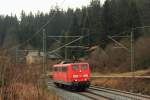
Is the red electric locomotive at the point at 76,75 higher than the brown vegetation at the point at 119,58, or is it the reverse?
the brown vegetation at the point at 119,58

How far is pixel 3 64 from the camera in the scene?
536 inches

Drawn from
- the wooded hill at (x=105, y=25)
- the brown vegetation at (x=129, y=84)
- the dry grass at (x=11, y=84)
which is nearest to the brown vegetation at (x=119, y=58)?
the wooded hill at (x=105, y=25)

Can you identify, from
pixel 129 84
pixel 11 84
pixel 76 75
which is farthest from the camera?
pixel 129 84

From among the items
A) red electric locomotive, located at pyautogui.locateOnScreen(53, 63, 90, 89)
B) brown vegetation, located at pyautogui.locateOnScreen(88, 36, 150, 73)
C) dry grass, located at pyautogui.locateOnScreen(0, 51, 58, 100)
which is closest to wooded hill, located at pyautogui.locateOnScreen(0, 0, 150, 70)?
brown vegetation, located at pyautogui.locateOnScreen(88, 36, 150, 73)

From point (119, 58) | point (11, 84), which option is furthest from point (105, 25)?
point (11, 84)

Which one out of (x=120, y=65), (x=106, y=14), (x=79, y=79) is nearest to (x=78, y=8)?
(x=106, y=14)

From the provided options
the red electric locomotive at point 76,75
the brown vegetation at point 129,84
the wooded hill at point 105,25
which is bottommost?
the brown vegetation at point 129,84

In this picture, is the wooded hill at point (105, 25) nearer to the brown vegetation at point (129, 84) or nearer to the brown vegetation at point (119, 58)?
the brown vegetation at point (119, 58)

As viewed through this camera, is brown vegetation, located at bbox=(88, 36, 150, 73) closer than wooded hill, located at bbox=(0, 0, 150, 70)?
Yes

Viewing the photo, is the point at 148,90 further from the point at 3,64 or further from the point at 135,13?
the point at 135,13

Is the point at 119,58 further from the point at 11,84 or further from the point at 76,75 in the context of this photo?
the point at 11,84

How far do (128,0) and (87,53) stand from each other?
58.0ft

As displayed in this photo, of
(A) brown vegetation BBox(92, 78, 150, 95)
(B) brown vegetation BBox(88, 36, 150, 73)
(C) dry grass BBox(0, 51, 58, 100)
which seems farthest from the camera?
(B) brown vegetation BBox(88, 36, 150, 73)

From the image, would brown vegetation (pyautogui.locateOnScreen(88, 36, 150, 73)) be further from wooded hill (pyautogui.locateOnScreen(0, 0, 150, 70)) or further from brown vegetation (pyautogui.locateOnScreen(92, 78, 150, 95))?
brown vegetation (pyautogui.locateOnScreen(92, 78, 150, 95))
